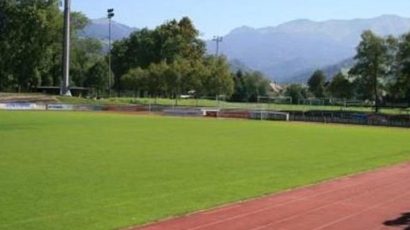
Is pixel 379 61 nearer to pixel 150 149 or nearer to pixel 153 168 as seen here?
pixel 150 149

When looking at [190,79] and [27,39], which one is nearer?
[190,79]

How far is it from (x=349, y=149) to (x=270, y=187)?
50.1 ft

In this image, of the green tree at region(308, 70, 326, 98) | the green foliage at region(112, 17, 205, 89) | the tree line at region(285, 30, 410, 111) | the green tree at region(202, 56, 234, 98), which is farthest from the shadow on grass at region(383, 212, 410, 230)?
the green tree at region(308, 70, 326, 98)

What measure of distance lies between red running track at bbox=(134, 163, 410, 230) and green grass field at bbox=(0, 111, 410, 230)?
651 mm

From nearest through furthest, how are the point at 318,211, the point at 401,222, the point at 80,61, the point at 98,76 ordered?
the point at 401,222, the point at 318,211, the point at 98,76, the point at 80,61

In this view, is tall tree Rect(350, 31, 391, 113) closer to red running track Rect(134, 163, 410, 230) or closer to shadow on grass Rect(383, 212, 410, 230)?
red running track Rect(134, 163, 410, 230)

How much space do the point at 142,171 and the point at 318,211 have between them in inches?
277

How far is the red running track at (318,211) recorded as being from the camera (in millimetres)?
12664

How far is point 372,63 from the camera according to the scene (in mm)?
81438

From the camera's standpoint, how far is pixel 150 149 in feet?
90.1

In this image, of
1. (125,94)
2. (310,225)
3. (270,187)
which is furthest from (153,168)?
(125,94)

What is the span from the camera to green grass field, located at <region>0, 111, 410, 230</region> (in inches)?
526

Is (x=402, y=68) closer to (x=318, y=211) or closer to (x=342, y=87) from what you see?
(x=342, y=87)

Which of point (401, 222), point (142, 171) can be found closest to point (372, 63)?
point (142, 171)
